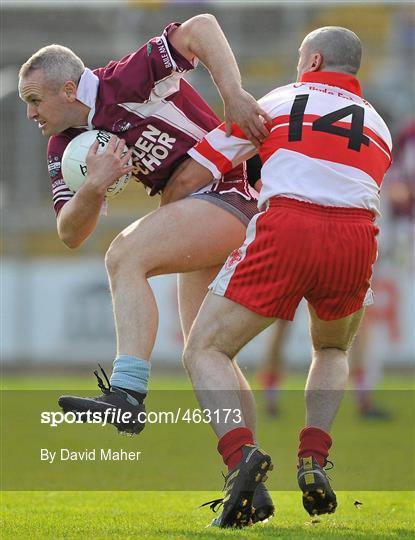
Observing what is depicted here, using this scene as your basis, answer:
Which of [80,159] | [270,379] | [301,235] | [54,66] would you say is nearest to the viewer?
Result: [301,235]

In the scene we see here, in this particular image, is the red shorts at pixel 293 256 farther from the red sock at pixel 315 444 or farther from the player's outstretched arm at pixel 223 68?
the red sock at pixel 315 444

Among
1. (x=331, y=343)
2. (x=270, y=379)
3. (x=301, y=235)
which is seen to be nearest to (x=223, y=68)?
(x=301, y=235)

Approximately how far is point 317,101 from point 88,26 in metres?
13.5

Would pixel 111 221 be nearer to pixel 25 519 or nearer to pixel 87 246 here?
pixel 87 246

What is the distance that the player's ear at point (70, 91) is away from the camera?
15.4ft

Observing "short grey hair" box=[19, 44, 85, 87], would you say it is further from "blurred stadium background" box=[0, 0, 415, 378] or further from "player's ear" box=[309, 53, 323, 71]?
"blurred stadium background" box=[0, 0, 415, 378]

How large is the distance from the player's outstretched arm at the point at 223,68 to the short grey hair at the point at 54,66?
0.43 meters

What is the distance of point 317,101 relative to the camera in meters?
4.41

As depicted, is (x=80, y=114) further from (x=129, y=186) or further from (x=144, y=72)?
(x=129, y=186)

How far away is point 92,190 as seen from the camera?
451cm

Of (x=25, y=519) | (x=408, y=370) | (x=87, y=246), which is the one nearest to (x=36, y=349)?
(x=87, y=246)

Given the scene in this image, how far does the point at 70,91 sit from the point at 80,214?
1.77ft

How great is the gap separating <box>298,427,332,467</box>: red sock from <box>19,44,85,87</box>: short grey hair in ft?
5.78

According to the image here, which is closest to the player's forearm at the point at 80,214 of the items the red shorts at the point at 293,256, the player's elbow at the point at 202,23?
the red shorts at the point at 293,256
